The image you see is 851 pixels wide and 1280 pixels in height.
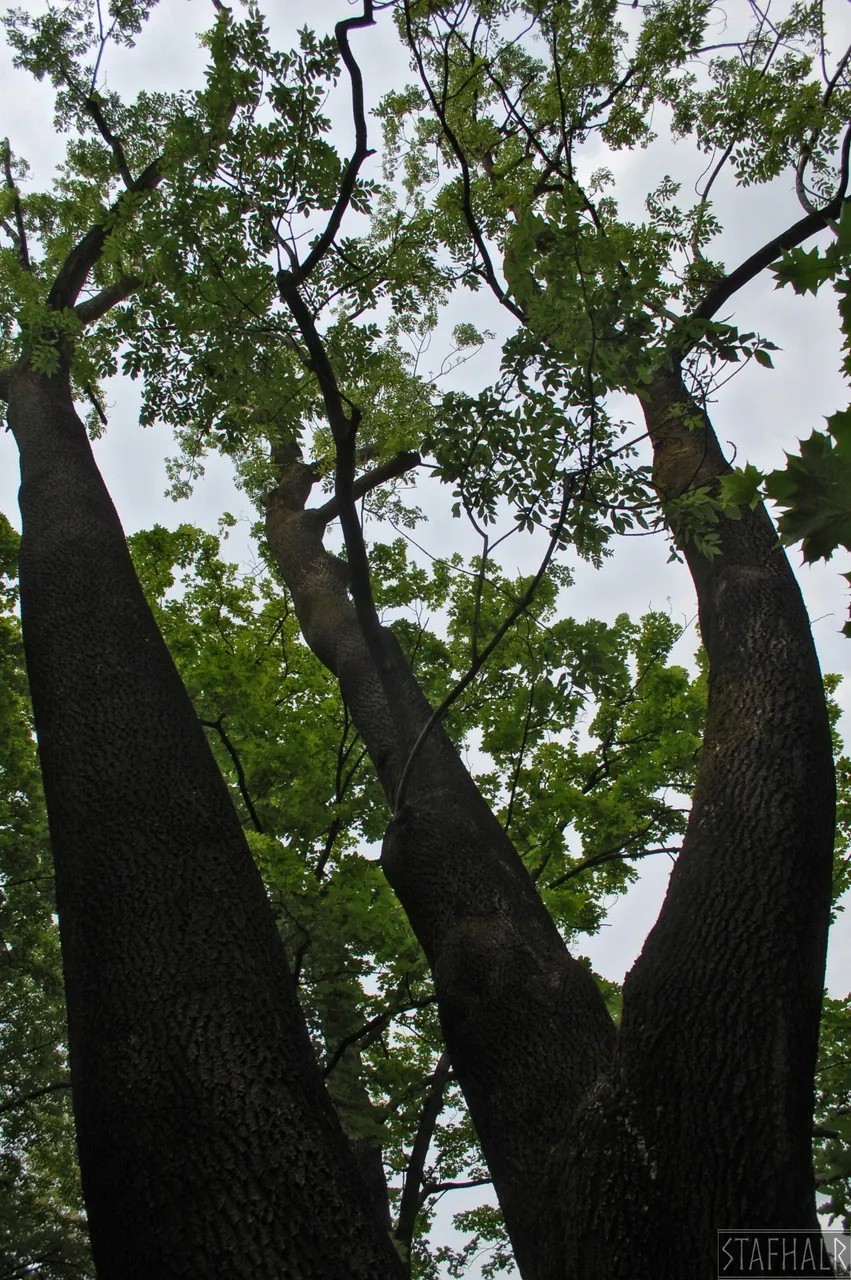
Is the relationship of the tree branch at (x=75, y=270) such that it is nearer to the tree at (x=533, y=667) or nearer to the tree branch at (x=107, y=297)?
the tree at (x=533, y=667)

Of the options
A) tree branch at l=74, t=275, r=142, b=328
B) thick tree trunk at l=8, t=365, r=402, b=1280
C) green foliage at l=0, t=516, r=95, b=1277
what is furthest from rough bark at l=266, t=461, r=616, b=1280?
tree branch at l=74, t=275, r=142, b=328

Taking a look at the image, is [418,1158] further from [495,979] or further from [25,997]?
[25,997]

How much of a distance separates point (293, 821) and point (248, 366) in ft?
12.4

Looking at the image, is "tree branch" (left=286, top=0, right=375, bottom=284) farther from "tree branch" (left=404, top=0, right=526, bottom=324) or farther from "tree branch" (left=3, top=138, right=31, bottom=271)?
"tree branch" (left=3, top=138, right=31, bottom=271)

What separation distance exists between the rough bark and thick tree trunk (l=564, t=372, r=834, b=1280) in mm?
222

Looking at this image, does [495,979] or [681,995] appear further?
[495,979]

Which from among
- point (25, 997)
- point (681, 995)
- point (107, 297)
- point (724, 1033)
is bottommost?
point (724, 1033)

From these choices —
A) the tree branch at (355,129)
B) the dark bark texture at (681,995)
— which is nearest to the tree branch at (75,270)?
the tree branch at (355,129)

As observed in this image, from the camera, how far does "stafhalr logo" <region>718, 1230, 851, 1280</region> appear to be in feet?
6.25

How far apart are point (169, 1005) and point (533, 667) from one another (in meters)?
2.77

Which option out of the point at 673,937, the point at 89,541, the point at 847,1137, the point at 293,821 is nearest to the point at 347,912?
the point at 293,821

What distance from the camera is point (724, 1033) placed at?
2170mm

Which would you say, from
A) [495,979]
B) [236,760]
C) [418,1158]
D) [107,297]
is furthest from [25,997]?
[495,979]

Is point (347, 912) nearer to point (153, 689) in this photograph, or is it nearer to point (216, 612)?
point (153, 689)
